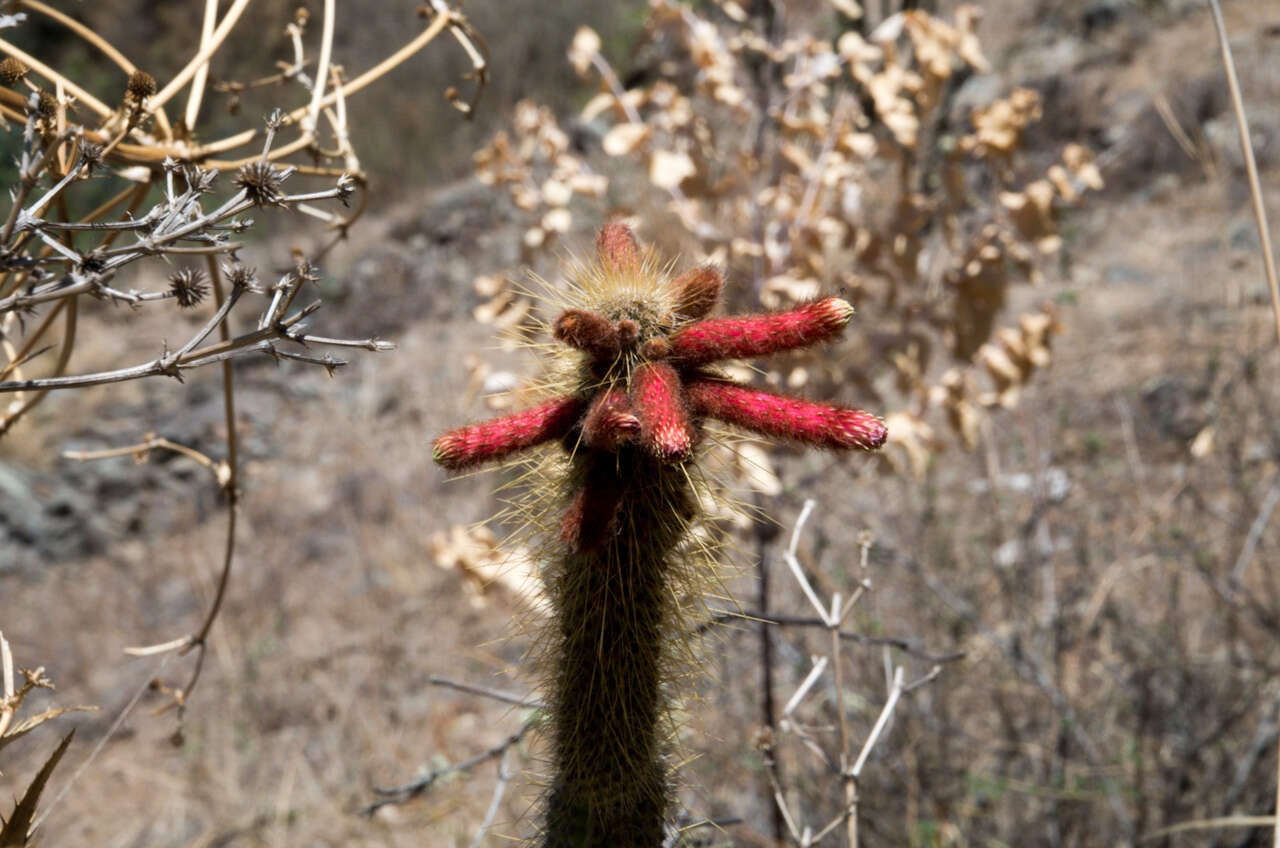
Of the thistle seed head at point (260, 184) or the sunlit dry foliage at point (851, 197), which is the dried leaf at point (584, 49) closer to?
the sunlit dry foliage at point (851, 197)

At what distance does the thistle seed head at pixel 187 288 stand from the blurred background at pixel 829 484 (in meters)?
0.51

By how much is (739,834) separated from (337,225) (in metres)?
2.06

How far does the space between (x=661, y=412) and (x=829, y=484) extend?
433 cm

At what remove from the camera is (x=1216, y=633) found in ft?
12.1

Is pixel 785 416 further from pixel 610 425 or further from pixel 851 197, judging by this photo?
pixel 851 197

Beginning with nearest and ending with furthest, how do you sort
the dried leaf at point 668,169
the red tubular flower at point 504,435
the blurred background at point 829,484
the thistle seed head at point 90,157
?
the thistle seed head at point 90,157, the red tubular flower at point 504,435, the dried leaf at point 668,169, the blurred background at point 829,484

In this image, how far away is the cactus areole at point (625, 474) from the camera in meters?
0.98

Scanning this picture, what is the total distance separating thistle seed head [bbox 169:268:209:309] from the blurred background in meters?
0.51

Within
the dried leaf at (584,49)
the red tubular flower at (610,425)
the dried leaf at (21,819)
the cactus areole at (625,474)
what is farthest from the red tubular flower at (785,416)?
the dried leaf at (584,49)

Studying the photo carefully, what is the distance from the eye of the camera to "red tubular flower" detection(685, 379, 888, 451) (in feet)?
3.01

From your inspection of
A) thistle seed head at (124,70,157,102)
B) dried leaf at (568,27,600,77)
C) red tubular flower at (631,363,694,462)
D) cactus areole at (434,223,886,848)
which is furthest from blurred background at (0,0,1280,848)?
Result: thistle seed head at (124,70,157,102)

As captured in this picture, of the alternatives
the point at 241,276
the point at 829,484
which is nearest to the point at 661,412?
the point at 241,276

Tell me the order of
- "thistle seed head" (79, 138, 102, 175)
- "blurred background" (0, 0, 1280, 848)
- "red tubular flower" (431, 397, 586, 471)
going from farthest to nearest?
1. "blurred background" (0, 0, 1280, 848)
2. "red tubular flower" (431, 397, 586, 471)
3. "thistle seed head" (79, 138, 102, 175)

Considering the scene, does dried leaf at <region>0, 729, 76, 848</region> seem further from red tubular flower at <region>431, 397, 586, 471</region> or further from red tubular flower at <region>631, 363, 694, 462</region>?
red tubular flower at <region>631, 363, 694, 462</region>
